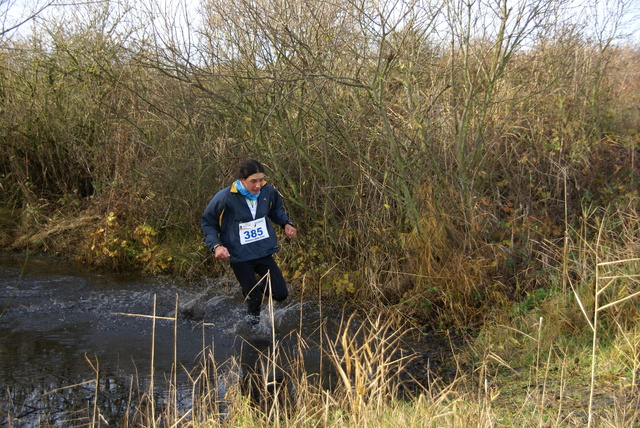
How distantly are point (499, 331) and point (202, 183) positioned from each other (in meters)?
5.14

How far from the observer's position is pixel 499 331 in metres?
6.13

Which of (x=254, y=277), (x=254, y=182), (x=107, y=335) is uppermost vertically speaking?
(x=254, y=182)

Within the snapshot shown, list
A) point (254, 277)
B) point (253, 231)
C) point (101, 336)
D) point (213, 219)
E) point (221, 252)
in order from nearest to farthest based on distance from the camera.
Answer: point (221, 252), point (213, 219), point (253, 231), point (254, 277), point (101, 336)

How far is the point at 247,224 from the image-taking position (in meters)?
6.10

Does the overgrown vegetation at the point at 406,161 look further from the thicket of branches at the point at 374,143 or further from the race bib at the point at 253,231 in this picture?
the race bib at the point at 253,231

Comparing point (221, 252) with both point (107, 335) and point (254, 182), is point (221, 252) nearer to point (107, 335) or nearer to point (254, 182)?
point (254, 182)

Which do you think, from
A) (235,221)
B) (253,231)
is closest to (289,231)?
(253,231)

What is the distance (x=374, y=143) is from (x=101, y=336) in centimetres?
391

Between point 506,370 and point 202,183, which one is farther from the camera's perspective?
point 202,183

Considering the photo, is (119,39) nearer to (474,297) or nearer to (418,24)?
(418,24)

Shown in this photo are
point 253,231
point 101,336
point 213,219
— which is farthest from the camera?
point 101,336

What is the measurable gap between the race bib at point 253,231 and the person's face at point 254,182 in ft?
1.31

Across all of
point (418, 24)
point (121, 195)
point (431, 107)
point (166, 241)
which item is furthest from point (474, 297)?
point (121, 195)

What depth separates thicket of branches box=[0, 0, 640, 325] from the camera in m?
7.11
